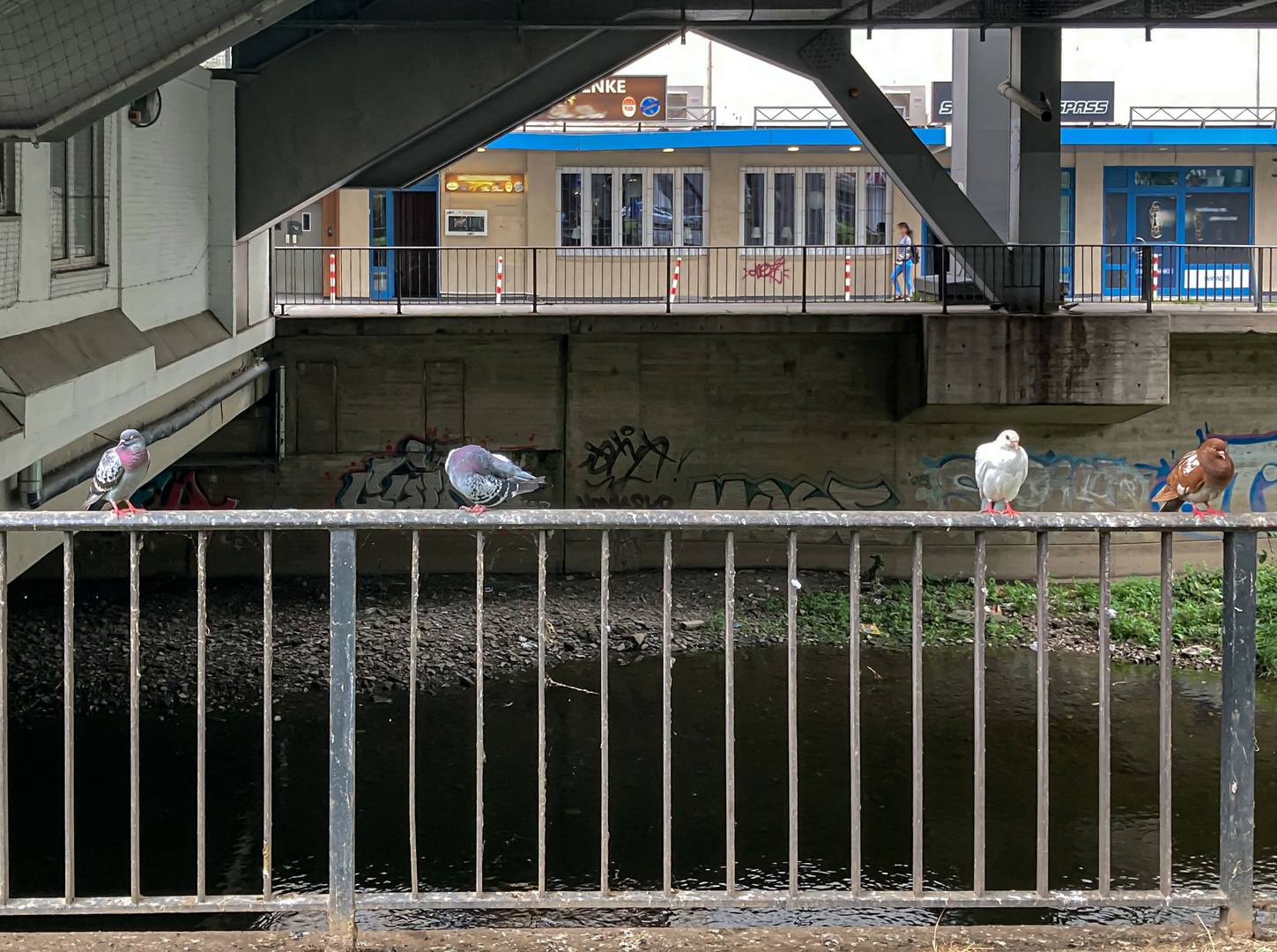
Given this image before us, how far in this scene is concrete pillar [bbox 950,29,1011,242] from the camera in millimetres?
20484

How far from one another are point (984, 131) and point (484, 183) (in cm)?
1235

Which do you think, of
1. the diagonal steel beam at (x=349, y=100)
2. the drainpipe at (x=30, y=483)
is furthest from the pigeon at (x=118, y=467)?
the diagonal steel beam at (x=349, y=100)

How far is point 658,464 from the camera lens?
20.8 meters

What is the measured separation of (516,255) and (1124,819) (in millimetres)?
19963

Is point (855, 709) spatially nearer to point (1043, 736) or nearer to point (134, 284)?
point (1043, 736)

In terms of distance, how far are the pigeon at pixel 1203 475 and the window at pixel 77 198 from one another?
21.8 ft

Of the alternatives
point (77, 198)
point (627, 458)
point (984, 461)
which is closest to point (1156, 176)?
point (627, 458)

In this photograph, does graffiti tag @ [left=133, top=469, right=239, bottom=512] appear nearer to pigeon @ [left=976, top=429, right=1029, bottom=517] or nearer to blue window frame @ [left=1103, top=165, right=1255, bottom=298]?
pigeon @ [left=976, top=429, right=1029, bottom=517]

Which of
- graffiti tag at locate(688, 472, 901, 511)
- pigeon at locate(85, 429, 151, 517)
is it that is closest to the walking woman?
graffiti tag at locate(688, 472, 901, 511)

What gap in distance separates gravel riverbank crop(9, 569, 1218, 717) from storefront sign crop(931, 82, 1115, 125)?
56.9ft

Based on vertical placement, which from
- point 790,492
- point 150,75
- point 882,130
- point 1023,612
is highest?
point 882,130

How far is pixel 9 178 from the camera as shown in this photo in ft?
24.3

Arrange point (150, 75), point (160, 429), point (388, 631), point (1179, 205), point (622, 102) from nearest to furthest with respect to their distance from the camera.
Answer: point (150, 75), point (160, 429), point (388, 631), point (1179, 205), point (622, 102)

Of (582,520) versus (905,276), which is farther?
→ (905,276)
